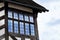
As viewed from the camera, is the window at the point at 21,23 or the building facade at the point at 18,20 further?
the window at the point at 21,23

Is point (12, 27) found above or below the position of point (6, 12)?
below

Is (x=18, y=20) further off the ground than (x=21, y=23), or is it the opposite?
(x=18, y=20)

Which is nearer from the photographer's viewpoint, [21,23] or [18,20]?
[18,20]

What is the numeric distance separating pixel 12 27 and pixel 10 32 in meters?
0.49

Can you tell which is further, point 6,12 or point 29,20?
point 29,20

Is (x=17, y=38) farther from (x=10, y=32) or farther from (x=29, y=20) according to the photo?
(x=29, y=20)

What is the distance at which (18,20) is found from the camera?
16.6m

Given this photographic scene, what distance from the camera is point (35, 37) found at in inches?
680

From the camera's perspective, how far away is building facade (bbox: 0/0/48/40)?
15617 millimetres

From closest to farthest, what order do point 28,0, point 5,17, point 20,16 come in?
point 5,17 → point 20,16 → point 28,0

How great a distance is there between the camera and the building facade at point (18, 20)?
15.6 m

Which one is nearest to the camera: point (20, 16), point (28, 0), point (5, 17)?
point (5, 17)

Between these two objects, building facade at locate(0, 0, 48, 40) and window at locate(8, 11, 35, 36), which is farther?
window at locate(8, 11, 35, 36)

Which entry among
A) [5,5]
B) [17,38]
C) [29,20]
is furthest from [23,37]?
[5,5]
